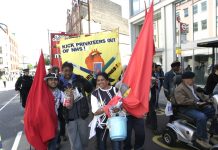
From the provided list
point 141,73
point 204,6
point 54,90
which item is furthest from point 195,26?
point 54,90

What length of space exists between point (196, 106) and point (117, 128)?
191 cm

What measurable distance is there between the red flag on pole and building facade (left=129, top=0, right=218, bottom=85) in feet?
32.0

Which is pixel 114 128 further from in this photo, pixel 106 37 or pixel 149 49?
pixel 106 37

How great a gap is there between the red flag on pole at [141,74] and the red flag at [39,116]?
99 cm

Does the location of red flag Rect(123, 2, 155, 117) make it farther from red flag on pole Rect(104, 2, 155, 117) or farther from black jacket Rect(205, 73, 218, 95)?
black jacket Rect(205, 73, 218, 95)

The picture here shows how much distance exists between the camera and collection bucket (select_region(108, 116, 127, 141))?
3574 millimetres

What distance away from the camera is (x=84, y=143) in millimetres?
4219

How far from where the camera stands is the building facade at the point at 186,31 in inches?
602

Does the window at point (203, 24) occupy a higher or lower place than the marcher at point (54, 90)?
higher

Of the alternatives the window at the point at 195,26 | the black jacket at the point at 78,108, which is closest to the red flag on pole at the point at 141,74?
the black jacket at the point at 78,108

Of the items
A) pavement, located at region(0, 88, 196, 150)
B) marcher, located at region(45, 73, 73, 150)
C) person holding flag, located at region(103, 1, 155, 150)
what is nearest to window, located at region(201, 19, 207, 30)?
pavement, located at region(0, 88, 196, 150)

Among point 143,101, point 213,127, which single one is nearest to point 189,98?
point 213,127

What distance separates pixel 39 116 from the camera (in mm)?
3938

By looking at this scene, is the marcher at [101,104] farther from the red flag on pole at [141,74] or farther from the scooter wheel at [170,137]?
the scooter wheel at [170,137]
